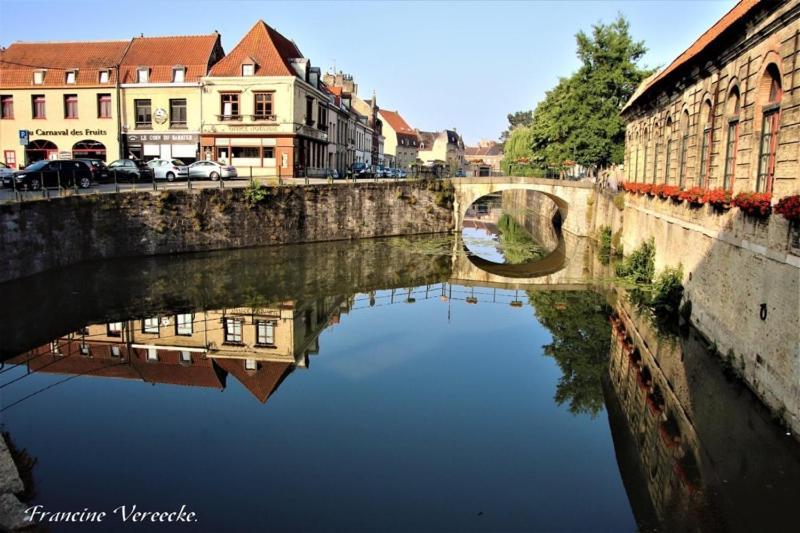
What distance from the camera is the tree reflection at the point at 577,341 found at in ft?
41.0

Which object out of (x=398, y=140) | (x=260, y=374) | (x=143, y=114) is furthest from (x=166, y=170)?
(x=398, y=140)

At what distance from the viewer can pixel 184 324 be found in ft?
54.6

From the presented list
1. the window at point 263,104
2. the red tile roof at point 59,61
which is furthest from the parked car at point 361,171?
the red tile roof at point 59,61

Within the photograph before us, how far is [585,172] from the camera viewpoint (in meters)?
50.4

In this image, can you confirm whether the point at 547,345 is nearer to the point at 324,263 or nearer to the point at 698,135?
the point at 698,135

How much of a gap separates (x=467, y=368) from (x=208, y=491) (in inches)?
265

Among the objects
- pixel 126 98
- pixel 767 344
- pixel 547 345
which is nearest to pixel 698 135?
pixel 547 345

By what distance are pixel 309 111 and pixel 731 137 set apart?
92.1 feet

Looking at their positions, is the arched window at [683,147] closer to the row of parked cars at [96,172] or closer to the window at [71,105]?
the row of parked cars at [96,172]

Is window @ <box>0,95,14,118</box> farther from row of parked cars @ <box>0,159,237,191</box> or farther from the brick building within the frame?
the brick building

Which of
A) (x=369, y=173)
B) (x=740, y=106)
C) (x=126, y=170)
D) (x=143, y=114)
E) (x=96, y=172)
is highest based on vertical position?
(x=143, y=114)

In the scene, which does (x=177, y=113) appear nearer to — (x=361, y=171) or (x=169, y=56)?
(x=169, y=56)

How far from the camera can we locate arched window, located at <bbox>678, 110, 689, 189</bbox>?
18.6 m

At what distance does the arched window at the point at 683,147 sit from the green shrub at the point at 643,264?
2.65 m
